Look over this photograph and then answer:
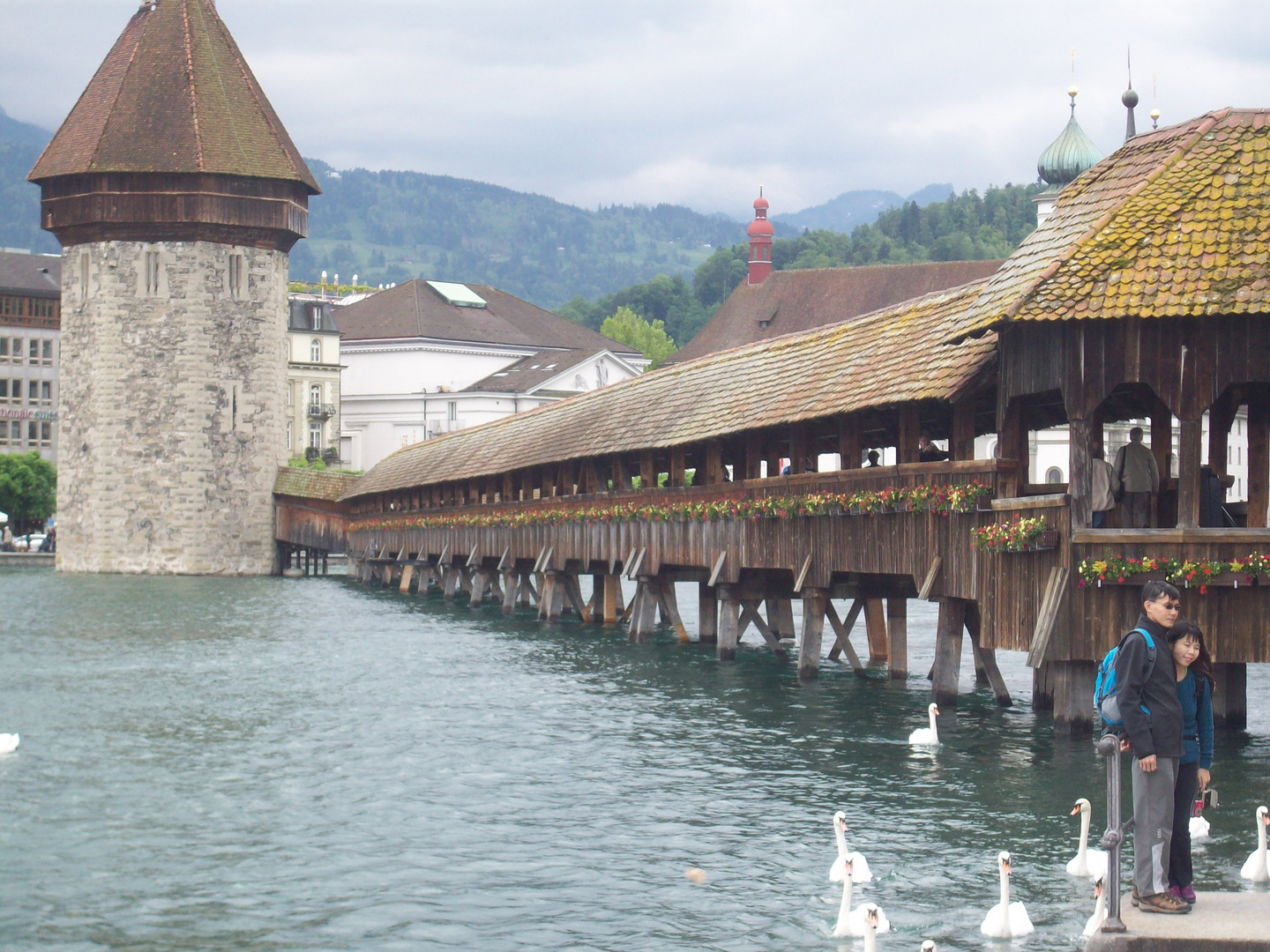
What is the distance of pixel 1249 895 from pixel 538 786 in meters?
6.97

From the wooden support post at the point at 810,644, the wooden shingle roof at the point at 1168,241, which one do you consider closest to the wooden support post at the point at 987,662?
the wooden support post at the point at 810,644

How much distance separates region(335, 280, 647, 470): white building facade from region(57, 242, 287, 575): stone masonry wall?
1291 inches

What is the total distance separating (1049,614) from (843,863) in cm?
460

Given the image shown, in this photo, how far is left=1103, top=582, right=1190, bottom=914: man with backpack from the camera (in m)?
7.89

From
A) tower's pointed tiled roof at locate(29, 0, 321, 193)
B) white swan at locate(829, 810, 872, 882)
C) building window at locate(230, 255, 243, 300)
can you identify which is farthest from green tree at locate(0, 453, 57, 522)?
white swan at locate(829, 810, 872, 882)

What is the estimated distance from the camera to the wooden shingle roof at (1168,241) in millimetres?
13391

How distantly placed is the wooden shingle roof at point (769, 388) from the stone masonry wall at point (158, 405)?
17.8 metres

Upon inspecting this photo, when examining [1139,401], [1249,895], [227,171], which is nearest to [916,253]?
[227,171]

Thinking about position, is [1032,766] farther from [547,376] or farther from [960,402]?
[547,376]

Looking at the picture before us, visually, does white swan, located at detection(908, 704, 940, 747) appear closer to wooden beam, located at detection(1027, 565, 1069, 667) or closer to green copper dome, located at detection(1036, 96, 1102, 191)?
wooden beam, located at detection(1027, 565, 1069, 667)

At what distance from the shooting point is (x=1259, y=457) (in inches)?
615

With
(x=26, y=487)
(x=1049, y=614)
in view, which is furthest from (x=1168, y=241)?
(x=26, y=487)

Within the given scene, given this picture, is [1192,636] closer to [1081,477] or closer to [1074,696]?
[1081,477]

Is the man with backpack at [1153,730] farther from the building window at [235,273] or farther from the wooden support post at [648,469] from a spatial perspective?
the building window at [235,273]
